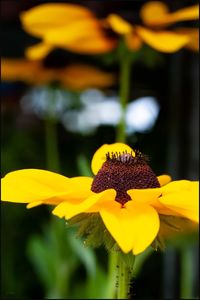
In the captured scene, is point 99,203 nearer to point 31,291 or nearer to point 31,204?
point 31,204

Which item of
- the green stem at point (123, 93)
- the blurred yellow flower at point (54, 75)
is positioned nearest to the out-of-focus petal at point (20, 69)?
the blurred yellow flower at point (54, 75)

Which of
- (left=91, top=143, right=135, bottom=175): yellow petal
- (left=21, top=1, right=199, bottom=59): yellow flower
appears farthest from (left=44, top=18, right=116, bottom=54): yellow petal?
(left=91, top=143, right=135, bottom=175): yellow petal

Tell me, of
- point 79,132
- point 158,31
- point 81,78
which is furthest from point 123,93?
point 79,132

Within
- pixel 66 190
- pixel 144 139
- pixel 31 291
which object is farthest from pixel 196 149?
pixel 66 190

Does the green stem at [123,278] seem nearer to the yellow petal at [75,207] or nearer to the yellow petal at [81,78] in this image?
the yellow petal at [75,207]

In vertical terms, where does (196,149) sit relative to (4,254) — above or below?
above

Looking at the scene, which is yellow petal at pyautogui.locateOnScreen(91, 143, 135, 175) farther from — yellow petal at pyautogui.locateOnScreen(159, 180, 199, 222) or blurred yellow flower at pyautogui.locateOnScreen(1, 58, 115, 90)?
blurred yellow flower at pyautogui.locateOnScreen(1, 58, 115, 90)

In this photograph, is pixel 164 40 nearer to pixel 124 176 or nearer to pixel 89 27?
pixel 89 27
